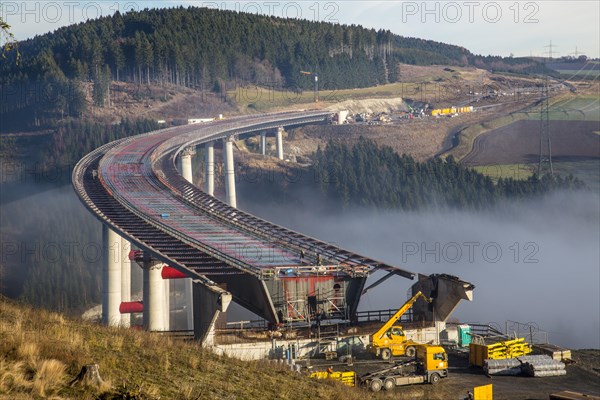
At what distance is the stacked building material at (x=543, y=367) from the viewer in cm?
5056

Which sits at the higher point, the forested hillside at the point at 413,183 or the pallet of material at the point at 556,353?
the forested hillside at the point at 413,183

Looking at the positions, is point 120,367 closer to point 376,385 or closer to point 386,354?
point 376,385

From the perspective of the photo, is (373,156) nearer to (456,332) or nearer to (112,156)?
(112,156)

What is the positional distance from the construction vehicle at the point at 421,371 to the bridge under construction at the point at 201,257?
10.5 m

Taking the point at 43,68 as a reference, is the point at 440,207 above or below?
below

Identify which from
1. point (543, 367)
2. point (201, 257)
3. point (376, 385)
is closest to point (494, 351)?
point (543, 367)

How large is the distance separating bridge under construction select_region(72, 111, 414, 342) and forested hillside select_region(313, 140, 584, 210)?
187ft

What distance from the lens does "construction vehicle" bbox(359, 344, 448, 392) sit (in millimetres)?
46531

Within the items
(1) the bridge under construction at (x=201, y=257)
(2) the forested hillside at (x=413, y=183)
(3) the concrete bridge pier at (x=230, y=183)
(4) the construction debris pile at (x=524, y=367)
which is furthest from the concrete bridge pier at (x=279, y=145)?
(4) the construction debris pile at (x=524, y=367)

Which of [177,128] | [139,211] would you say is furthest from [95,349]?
[177,128]

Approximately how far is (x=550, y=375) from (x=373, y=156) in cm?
12904

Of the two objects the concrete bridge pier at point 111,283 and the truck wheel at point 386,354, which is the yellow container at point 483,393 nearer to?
the truck wheel at point 386,354

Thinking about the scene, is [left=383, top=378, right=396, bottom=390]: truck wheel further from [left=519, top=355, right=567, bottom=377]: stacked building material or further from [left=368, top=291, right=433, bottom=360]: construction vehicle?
[left=519, top=355, right=567, bottom=377]: stacked building material

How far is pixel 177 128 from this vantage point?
546 feet
